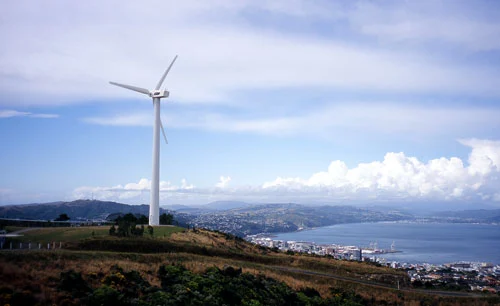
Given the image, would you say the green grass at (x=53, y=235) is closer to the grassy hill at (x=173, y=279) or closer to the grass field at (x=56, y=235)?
the grass field at (x=56, y=235)

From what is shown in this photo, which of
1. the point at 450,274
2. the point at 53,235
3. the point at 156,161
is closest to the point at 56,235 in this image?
the point at 53,235

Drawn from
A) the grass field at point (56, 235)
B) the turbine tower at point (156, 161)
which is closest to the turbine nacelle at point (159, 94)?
the turbine tower at point (156, 161)

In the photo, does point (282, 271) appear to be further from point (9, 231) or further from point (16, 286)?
point (9, 231)

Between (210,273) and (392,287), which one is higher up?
(210,273)

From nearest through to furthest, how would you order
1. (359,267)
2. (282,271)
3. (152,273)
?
(152,273) < (282,271) < (359,267)

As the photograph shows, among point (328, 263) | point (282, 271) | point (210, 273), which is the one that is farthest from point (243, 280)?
point (328, 263)

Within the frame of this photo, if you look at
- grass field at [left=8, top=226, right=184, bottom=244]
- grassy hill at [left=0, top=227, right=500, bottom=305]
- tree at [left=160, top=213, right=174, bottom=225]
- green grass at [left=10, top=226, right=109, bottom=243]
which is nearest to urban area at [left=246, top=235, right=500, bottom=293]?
grassy hill at [left=0, top=227, right=500, bottom=305]

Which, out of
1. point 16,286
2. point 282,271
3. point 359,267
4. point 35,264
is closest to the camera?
point 16,286

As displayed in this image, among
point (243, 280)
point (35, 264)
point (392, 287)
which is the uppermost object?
point (35, 264)
